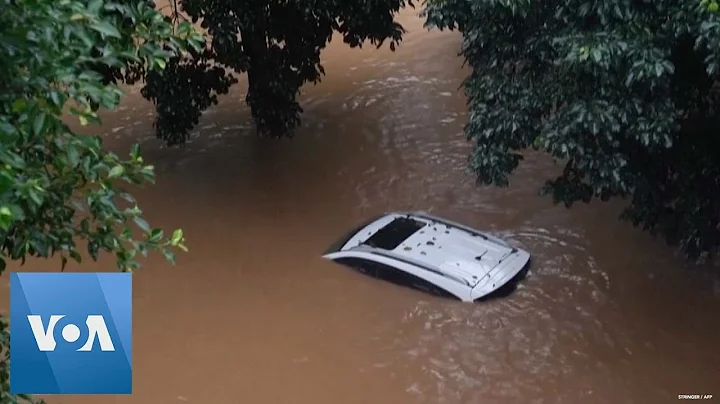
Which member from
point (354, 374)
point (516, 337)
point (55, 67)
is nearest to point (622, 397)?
point (516, 337)

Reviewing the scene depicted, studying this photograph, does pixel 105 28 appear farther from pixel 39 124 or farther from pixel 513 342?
pixel 513 342

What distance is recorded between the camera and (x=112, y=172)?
12.6 feet

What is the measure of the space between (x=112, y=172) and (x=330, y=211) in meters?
7.60

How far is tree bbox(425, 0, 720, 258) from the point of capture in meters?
6.18

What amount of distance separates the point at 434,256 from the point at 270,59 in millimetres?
3449

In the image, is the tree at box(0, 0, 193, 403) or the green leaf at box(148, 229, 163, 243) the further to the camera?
the green leaf at box(148, 229, 163, 243)

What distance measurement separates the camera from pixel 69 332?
3941 mm

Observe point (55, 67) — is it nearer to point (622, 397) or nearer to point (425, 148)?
point (622, 397)

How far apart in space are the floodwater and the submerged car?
8.1 inches

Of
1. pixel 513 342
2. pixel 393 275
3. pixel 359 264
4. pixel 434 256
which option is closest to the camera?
pixel 513 342

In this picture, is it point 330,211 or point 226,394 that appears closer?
point 226,394

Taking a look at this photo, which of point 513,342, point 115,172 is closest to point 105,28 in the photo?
point 115,172

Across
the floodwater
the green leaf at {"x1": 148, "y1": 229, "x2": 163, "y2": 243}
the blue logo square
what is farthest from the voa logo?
the floodwater

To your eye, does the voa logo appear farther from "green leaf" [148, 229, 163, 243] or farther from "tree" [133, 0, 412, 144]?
"tree" [133, 0, 412, 144]
